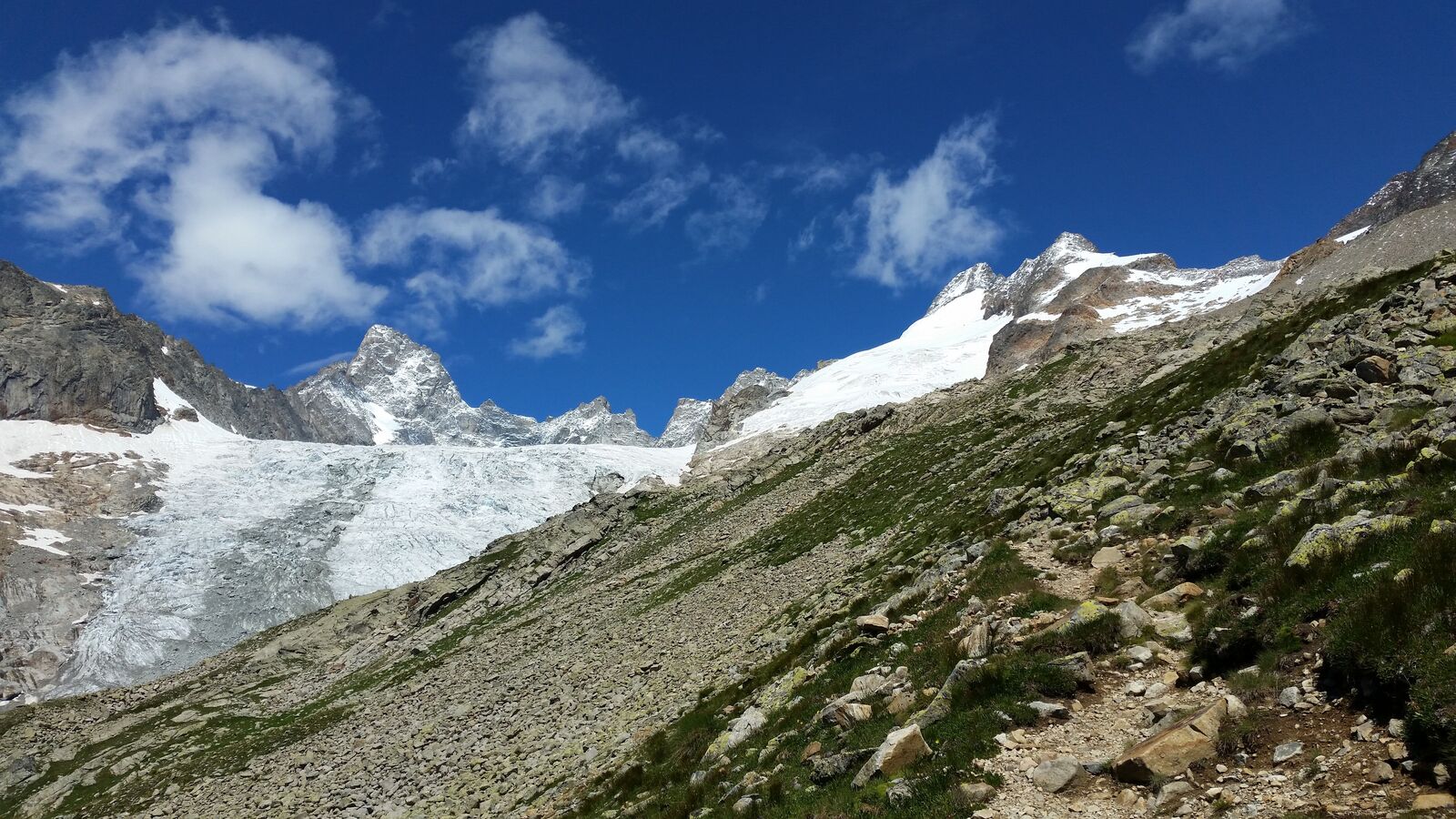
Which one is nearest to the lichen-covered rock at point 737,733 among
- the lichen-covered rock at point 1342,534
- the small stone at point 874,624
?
the small stone at point 874,624

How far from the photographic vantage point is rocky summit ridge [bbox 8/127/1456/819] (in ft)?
29.8

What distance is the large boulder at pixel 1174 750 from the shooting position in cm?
898

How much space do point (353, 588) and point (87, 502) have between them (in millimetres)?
101951

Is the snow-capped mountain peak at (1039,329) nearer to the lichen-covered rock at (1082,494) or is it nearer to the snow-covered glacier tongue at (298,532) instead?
the snow-covered glacier tongue at (298,532)

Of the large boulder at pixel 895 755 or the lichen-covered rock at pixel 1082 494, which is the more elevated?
the lichen-covered rock at pixel 1082 494

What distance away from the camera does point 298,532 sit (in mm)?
149250

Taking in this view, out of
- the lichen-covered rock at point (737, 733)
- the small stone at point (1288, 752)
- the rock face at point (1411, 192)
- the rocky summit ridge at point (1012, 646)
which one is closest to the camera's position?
the small stone at point (1288, 752)

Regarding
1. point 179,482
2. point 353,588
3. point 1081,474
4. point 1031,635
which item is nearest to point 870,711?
point 1031,635

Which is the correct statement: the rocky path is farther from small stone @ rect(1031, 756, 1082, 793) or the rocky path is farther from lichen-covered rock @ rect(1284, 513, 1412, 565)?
lichen-covered rock @ rect(1284, 513, 1412, 565)

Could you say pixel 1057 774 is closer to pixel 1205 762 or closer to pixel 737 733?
pixel 1205 762

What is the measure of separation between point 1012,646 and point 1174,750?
439cm

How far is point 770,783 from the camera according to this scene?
524 inches

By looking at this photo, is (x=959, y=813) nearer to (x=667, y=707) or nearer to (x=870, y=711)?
(x=870, y=711)

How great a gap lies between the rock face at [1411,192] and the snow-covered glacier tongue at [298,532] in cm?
Result: 12687
